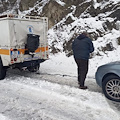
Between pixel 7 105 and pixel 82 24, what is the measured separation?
8.56 meters

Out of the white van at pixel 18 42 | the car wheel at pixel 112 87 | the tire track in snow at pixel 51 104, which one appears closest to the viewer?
the tire track in snow at pixel 51 104

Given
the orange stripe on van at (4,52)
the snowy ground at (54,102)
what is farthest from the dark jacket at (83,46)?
the orange stripe on van at (4,52)

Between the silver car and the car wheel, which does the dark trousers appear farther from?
the car wheel

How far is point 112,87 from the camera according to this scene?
450 cm

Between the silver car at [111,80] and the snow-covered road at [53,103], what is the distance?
219 mm

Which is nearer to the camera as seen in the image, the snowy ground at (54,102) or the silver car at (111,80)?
the snowy ground at (54,102)

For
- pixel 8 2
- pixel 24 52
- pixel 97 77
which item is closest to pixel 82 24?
pixel 24 52

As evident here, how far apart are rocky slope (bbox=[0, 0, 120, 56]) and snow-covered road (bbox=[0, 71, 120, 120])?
5244 mm

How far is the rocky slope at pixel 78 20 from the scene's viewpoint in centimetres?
1079

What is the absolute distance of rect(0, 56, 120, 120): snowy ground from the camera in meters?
3.76

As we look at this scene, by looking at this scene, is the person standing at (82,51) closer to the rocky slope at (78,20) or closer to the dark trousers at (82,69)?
the dark trousers at (82,69)

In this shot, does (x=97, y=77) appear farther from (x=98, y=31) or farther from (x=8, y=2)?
(x=8, y=2)

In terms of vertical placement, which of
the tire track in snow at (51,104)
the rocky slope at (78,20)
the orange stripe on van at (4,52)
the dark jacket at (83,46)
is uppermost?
the rocky slope at (78,20)

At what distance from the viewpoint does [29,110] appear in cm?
406
